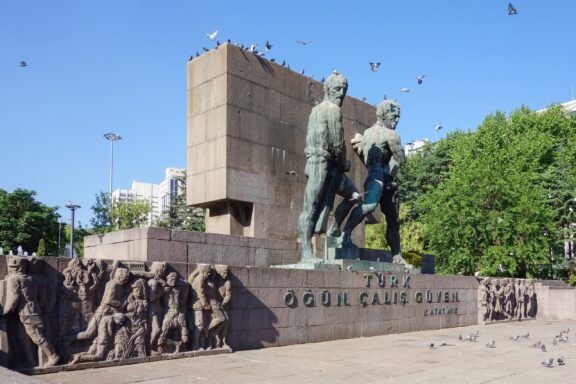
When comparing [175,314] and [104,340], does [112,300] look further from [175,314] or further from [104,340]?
[175,314]

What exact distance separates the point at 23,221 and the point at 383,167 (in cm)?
4359

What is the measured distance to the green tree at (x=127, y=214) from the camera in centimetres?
4334

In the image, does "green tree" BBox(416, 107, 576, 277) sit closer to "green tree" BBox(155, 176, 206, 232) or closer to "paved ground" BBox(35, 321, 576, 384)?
"green tree" BBox(155, 176, 206, 232)

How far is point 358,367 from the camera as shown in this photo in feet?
25.0

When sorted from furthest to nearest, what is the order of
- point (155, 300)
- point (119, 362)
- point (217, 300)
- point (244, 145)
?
point (244, 145), point (217, 300), point (155, 300), point (119, 362)

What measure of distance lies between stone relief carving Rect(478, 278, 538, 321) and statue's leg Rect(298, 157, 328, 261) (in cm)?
719

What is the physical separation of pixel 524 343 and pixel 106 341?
7949mm

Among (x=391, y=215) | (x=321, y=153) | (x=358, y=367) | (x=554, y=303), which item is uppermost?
(x=321, y=153)

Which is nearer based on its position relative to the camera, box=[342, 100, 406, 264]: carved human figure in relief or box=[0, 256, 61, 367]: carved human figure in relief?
box=[0, 256, 61, 367]: carved human figure in relief

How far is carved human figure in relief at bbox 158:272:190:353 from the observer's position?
786 centimetres

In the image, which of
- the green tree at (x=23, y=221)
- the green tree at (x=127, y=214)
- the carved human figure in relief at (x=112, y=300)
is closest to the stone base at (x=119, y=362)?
the carved human figure in relief at (x=112, y=300)

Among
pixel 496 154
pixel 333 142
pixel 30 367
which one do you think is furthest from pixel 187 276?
pixel 496 154

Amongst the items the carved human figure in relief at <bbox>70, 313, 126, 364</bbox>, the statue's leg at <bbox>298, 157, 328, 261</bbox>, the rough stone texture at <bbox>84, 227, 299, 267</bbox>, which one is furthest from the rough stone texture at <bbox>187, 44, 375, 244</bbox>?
the carved human figure in relief at <bbox>70, 313, 126, 364</bbox>

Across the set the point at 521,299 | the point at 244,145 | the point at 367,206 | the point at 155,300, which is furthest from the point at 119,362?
the point at 521,299
